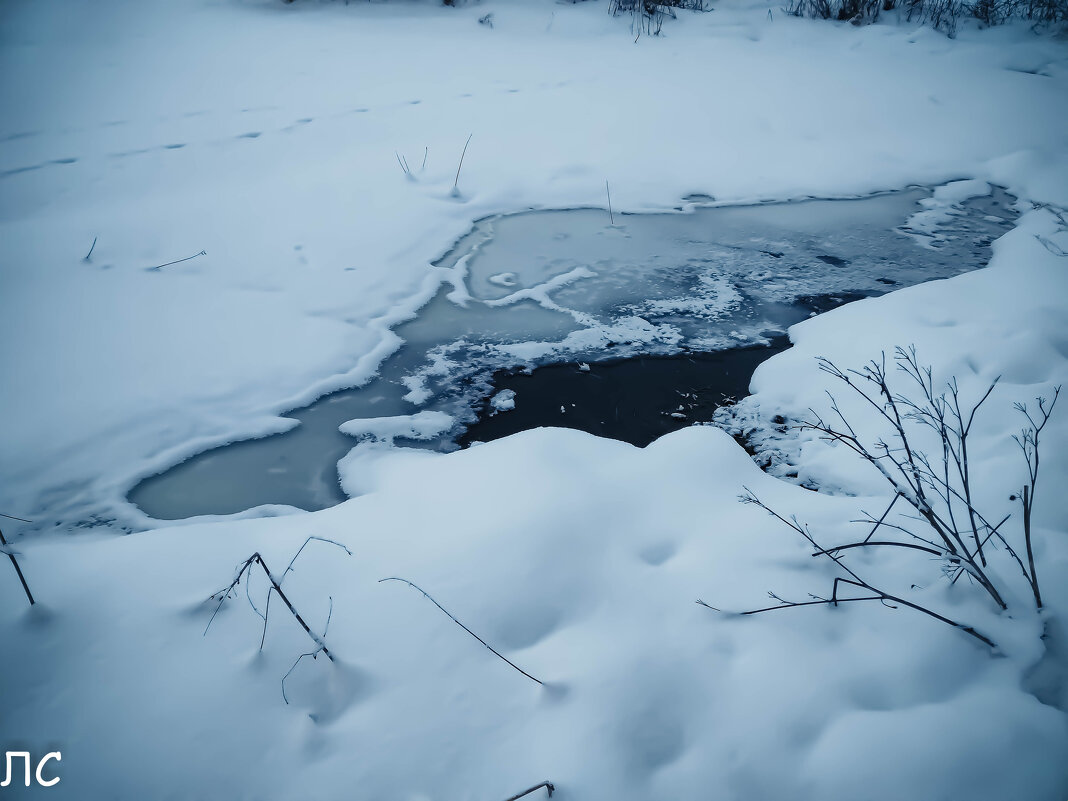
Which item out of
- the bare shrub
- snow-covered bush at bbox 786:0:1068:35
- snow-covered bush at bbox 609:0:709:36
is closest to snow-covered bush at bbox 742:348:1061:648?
the bare shrub

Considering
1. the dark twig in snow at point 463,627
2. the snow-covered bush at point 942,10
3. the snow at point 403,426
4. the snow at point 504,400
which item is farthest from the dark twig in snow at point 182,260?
the snow-covered bush at point 942,10

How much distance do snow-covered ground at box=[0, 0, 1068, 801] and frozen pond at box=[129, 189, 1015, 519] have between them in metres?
0.14

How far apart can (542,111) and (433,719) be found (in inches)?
204

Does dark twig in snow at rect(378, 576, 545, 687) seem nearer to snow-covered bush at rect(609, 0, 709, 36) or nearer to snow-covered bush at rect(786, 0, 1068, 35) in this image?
snow-covered bush at rect(609, 0, 709, 36)

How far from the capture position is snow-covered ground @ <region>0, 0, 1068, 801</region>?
119 cm

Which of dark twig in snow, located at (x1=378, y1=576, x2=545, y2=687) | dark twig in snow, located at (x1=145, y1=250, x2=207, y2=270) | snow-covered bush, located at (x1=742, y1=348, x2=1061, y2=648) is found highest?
dark twig in snow, located at (x1=145, y1=250, x2=207, y2=270)

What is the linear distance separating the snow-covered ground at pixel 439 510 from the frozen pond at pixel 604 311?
0.14 m

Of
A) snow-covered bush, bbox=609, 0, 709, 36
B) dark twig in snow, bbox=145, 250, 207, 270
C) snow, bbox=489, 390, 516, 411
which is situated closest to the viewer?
snow, bbox=489, 390, 516, 411

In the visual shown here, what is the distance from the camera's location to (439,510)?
1.81 metres

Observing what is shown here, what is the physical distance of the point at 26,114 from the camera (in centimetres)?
448

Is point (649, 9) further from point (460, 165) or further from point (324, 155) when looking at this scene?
point (324, 155)

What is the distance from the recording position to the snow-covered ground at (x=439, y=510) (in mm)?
1190

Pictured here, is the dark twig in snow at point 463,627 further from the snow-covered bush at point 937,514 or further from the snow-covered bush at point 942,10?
the snow-covered bush at point 942,10

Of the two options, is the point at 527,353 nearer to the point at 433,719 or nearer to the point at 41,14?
the point at 433,719
